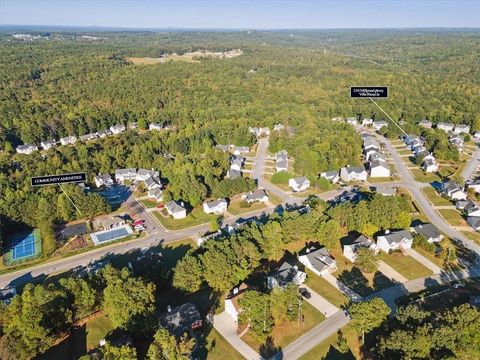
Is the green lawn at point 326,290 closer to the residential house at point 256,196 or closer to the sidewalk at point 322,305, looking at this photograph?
the sidewalk at point 322,305

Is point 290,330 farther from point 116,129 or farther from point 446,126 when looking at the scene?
point 446,126

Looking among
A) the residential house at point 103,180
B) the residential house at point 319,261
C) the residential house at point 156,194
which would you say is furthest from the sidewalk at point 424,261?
the residential house at point 103,180

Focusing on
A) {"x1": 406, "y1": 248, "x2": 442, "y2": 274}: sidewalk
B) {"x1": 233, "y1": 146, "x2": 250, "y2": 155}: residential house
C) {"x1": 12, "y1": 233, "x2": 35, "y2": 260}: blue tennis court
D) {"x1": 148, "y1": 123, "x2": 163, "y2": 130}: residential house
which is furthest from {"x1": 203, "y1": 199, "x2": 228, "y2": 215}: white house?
{"x1": 148, "y1": 123, "x2": 163, "y2": 130}: residential house

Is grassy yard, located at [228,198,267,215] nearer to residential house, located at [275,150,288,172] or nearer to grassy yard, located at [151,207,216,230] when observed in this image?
grassy yard, located at [151,207,216,230]

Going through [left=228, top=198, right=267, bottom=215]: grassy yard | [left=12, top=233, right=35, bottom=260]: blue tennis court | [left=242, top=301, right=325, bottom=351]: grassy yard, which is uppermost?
[left=242, top=301, right=325, bottom=351]: grassy yard

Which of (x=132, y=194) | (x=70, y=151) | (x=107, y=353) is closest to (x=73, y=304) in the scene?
(x=107, y=353)

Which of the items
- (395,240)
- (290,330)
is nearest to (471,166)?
(395,240)
